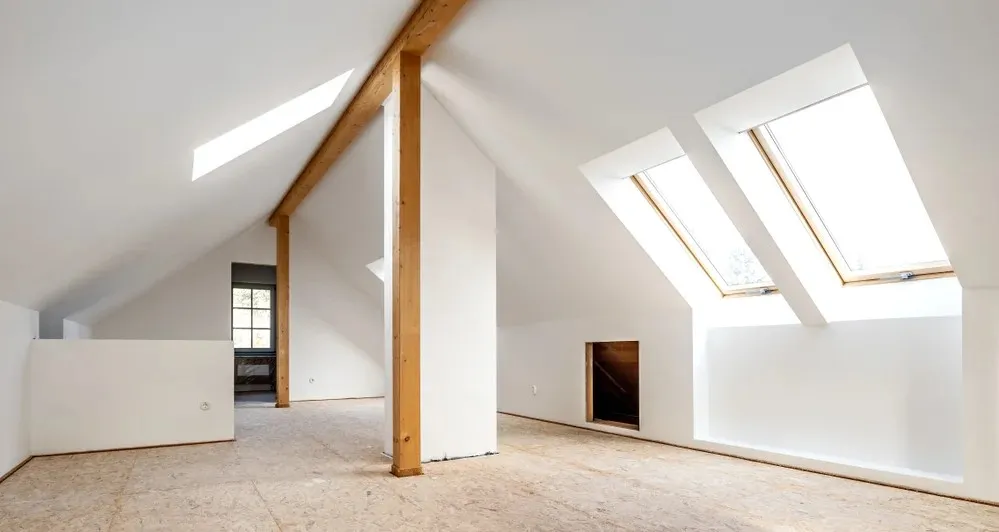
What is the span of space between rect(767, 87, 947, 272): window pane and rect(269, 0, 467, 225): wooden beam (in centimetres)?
205

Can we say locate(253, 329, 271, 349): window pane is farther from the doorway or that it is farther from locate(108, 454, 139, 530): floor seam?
locate(108, 454, 139, 530): floor seam

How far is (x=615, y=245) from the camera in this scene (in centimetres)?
530

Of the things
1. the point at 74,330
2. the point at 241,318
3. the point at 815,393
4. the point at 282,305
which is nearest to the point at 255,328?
the point at 241,318

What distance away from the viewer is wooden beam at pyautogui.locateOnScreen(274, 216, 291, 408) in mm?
9242

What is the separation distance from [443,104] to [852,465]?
3725 millimetres

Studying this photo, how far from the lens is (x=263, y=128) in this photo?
489 cm

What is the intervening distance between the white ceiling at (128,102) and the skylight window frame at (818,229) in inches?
88.9

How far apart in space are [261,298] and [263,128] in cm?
Result: 650

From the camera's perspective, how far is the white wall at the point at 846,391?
383 centimetres

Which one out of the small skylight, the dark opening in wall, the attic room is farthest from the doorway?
the dark opening in wall

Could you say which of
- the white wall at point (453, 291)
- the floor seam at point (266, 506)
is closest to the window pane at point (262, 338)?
→ the white wall at point (453, 291)

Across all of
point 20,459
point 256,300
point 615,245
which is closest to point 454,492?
point 615,245

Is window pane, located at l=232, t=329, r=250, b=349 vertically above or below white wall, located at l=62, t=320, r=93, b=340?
below

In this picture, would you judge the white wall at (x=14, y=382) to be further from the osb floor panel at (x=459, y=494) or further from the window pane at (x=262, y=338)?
the window pane at (x=262, y=338)
